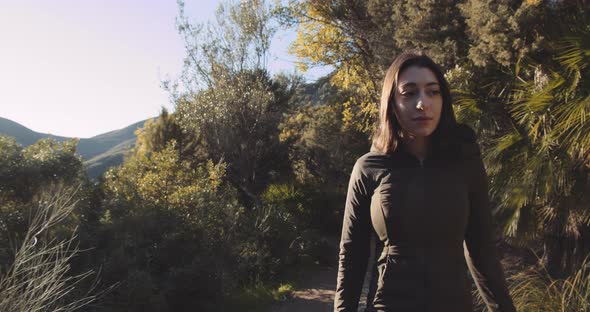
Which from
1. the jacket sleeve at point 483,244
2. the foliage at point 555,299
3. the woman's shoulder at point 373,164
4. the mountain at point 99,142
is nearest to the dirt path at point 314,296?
the foliage at point 555,299

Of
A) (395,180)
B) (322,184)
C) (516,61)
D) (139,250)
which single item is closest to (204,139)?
(322,184)

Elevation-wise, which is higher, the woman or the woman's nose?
the woman's nose

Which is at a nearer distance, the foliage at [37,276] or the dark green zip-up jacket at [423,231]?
the dark green zip-up jacket at [423,231]

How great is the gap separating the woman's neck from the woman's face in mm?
44

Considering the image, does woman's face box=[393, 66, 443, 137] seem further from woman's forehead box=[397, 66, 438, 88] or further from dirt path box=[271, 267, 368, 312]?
dirt path box=[271, 267, 368, 312]

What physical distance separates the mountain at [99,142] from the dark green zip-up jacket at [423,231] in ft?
199

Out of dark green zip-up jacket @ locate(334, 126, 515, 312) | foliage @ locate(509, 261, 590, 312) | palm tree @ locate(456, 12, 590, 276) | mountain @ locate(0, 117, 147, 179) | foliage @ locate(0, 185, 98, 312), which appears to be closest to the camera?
dark green zip-up jacket @ locate(334, 126, 515, 312)

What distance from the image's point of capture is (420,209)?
1.47 meters

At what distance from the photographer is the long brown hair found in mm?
1602

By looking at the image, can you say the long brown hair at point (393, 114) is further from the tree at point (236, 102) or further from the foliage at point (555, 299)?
the tree at point (236, 102)

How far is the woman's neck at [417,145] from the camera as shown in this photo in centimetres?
164

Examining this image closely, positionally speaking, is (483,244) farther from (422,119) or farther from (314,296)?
(314,296)

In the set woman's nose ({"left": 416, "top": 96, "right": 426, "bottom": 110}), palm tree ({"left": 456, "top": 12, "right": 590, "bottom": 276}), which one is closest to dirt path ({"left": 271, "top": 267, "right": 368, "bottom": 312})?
palm tree ({"left": 456, "top": 12, "right": 590, "bottom": 276})

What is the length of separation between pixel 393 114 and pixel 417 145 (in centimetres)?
14
